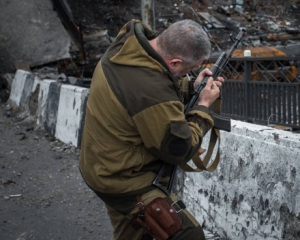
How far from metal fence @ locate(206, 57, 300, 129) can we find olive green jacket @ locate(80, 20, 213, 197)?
4165 millimetres

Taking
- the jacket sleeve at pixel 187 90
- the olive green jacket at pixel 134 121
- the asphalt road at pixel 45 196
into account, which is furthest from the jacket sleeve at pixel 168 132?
the asphalt road at pixel 45 196

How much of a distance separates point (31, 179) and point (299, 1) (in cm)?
2731

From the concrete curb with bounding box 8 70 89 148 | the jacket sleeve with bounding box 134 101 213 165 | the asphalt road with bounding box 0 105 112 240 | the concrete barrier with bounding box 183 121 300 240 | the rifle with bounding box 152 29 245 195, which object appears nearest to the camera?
the jacket sleeve with bounding box 134 101 213 165

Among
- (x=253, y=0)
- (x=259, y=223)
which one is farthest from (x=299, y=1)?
(x=259, y=223)

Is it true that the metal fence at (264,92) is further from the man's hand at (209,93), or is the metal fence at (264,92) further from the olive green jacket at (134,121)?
the olive green jacket at (134,121)

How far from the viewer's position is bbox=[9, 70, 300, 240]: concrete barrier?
3.66 metres

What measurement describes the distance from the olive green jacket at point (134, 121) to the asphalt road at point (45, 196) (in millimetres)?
2225

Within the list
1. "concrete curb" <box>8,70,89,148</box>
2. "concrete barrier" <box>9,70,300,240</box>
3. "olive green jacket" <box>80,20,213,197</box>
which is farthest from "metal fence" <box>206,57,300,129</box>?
"olive green jacket" <box>80,20,213,197</box>

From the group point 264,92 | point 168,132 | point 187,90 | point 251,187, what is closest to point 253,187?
point 251,187

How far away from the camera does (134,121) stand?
2787 millimetres

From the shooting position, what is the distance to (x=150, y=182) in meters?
2.96

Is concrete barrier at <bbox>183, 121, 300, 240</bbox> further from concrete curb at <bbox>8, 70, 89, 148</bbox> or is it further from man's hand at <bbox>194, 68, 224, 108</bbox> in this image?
concrete curb at <bbox>8, 70, 89, 148</bbox>

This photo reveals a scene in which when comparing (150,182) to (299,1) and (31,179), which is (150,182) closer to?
(31,179)

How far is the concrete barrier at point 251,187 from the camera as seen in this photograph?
12.0 feet
